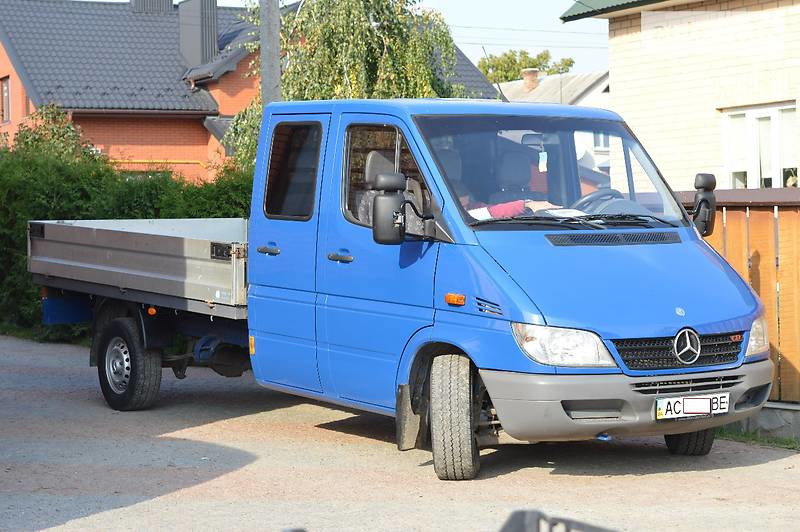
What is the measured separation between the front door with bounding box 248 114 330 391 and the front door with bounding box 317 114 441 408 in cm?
16

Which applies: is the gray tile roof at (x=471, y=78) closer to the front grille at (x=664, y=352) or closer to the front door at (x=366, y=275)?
the front door at (x=366, y=275)

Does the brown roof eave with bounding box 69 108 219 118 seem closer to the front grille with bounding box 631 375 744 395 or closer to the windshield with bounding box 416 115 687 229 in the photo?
the windshield with bounding box 416 115 687 229

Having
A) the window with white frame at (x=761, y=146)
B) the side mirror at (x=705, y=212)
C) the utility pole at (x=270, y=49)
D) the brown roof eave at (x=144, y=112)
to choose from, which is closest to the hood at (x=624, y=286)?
the side mirror at (x=705, y=212)

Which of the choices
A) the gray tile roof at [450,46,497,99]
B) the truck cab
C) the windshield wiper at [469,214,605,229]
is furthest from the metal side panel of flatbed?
the gray tile roof at [450,46,497,99]

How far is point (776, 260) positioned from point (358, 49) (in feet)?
55.9

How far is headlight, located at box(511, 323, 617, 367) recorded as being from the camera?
26.2ft

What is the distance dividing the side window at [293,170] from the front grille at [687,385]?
2.67 m

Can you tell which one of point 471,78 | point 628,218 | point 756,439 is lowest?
point 756,439

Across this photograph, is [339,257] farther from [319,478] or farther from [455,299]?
[319,478]

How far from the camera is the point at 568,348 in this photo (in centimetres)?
798

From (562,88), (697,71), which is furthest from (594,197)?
(562,88)

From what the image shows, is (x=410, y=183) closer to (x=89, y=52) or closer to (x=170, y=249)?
(x=170, y=249)

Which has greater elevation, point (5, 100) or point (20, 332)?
point (5, 100)

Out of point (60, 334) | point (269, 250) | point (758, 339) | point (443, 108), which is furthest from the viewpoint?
point (60, 334)
